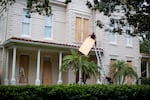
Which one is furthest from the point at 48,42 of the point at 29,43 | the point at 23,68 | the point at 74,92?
the point at 74,92

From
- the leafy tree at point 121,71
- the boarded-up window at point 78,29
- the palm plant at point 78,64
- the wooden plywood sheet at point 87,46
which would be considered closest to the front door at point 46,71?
the palm plant at point 78,64

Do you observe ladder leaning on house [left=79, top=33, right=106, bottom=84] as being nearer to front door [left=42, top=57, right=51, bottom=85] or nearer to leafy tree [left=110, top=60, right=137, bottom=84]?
leafy tree [left=110, top=60, right=137, bottom=84]

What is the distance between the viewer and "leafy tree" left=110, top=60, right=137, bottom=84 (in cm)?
2224

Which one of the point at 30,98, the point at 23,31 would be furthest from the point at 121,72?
the point at 30,98

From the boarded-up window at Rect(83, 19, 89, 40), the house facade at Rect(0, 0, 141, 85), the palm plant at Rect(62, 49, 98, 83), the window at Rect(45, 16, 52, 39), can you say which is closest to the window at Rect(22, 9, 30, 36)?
the house facade at Rect(0, 0, 141, 85)

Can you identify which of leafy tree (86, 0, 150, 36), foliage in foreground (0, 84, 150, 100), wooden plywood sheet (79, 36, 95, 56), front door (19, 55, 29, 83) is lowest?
foliage in foreground (0, 84, 150, 100)

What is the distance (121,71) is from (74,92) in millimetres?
11173

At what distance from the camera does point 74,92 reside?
11.7 m

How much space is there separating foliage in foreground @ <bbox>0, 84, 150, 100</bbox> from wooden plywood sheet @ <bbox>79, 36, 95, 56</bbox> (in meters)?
7.09

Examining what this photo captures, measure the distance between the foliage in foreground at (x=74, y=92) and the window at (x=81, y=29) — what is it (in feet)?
32.1

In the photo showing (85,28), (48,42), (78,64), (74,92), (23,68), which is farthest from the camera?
(85,28)

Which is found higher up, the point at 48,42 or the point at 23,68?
the point at 48,42

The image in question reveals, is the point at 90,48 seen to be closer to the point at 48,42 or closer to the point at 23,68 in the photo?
the point at 48,42

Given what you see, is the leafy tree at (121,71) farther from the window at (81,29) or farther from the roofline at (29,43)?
the roofline at (29,43)
